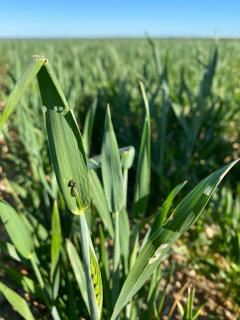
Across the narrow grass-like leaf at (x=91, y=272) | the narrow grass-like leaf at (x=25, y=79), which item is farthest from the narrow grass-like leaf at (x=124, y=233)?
the narrow grass-like leaf at (x=25, y=79)

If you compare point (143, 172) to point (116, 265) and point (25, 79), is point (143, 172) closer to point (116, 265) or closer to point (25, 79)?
point (116, 265)

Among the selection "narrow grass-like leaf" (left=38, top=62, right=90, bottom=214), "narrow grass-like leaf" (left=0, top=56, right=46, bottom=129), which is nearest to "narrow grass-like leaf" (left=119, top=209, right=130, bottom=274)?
"narrow grass-like leaf" (left=38, top=62, right=90, bottom=214)

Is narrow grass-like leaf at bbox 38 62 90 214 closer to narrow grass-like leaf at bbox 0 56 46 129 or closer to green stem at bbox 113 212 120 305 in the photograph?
narrow grass-like leaf at bbox 0 56 46 129

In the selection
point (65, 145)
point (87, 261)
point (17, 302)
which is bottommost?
point (17, 302)

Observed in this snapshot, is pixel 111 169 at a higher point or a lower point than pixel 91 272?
higher

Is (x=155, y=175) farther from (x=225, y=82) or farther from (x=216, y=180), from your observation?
(x=225, y=82)

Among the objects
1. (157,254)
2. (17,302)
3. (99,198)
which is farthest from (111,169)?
(17,302)

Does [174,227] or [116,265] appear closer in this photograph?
[174,227]
